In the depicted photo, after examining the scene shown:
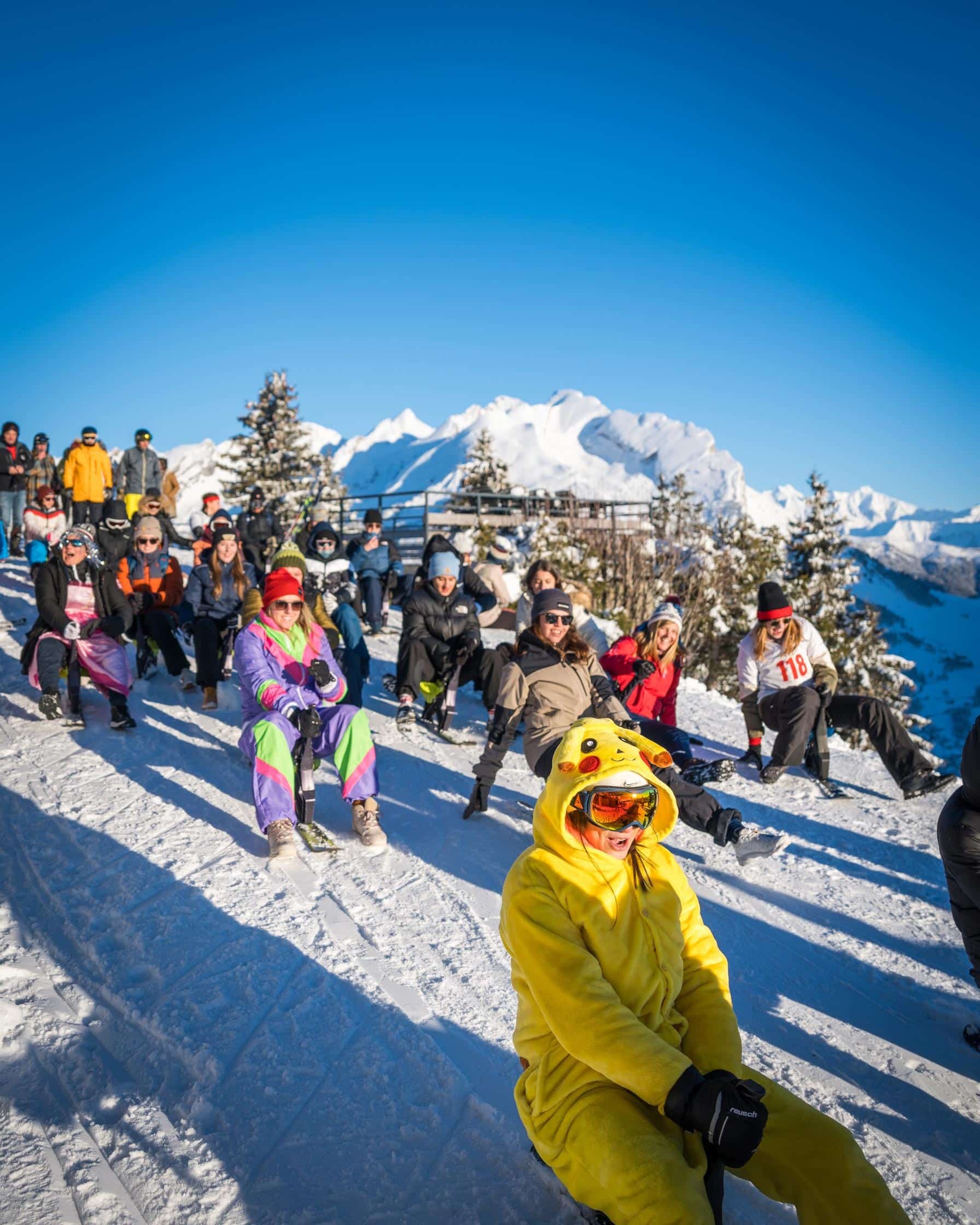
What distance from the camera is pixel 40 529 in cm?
995

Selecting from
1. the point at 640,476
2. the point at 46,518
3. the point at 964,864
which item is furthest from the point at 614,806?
the point at 640,476

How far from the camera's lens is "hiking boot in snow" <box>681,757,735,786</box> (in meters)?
4.71

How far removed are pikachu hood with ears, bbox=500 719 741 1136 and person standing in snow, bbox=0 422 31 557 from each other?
43.4 ft

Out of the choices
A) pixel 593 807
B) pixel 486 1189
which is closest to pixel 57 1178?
pixel 486 1189

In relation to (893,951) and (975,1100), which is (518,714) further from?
(975,1100)

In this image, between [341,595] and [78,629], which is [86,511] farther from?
[78,629]

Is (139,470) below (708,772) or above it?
above

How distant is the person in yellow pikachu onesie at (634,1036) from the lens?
1.68 m

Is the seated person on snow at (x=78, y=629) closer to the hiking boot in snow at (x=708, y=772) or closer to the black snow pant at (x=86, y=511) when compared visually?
the hiking boot in snow at (x=708, y=772)

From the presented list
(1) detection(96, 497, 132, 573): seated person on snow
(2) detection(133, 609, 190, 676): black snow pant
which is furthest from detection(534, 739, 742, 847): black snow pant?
(1) detection(96, 497, 132, 573): seated person on snow

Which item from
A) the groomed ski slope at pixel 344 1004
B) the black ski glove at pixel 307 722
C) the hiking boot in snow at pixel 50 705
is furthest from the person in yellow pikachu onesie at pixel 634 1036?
the hiking boot in snow at pixel 50 705

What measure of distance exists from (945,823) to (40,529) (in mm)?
10950

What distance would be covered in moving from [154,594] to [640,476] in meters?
96.5

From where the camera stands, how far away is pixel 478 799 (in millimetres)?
4898
